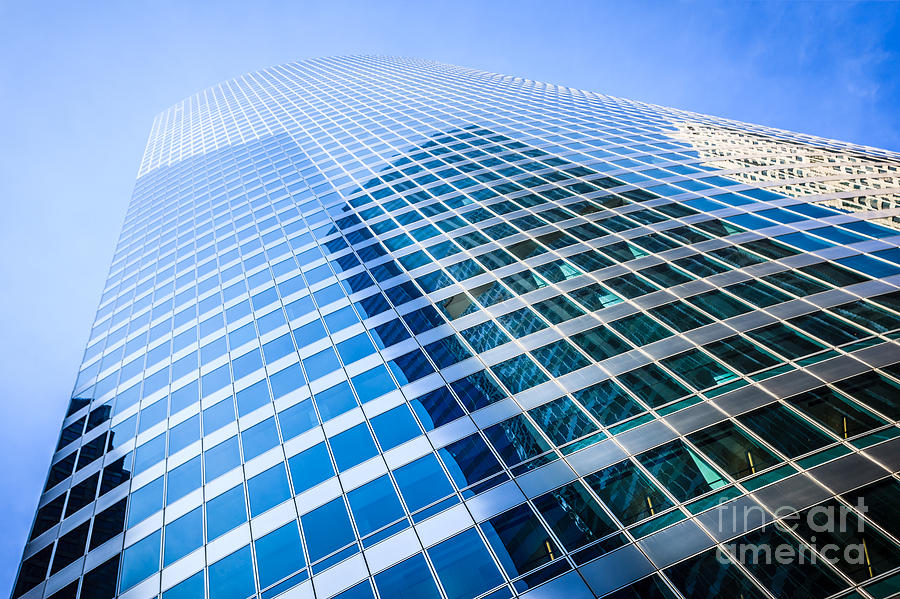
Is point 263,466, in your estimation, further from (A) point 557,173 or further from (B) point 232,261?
(A) point 557,173

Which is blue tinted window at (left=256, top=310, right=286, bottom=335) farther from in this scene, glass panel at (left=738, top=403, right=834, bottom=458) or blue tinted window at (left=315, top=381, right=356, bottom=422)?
glass panel at (left=738, top=403, right=834, bottom=458)

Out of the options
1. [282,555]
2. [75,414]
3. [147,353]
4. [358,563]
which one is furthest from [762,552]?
[75,414]

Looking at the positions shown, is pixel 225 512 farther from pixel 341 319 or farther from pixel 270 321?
pixel 270 321

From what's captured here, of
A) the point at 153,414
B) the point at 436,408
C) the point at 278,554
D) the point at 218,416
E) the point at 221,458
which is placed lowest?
the point at 153,414

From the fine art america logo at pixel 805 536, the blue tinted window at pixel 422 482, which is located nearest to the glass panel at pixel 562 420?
the blue tinted window at pixel 422 482

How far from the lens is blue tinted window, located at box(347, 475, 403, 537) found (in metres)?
Result: 17.3

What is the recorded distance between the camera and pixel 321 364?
25.0m

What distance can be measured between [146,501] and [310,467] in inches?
337

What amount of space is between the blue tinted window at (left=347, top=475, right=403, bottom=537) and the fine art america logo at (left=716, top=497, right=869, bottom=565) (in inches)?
399

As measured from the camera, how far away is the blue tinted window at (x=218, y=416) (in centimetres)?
2416

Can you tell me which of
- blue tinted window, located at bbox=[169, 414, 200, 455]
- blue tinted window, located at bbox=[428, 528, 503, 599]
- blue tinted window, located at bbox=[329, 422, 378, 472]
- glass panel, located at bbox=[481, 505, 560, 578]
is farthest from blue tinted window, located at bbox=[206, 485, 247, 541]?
glass panel, located at bbox=[481, 505, 560, 578]

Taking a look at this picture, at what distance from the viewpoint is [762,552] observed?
13.5 metres

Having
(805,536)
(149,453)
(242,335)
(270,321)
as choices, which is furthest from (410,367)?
(805,536)

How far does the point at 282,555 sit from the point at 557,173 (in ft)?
102
